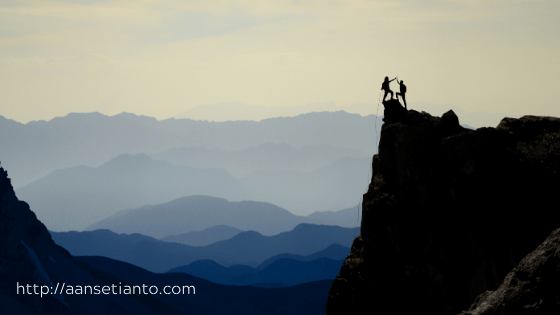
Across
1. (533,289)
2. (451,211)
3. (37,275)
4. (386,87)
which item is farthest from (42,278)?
(533,289)

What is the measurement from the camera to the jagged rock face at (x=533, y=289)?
8708 millimetres

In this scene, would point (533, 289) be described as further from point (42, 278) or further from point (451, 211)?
point (42, 278)

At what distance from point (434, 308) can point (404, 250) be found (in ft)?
11.6

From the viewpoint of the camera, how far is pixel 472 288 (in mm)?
29156

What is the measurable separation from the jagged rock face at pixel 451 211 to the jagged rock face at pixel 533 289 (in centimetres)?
2047

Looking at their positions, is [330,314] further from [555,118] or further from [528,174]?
[555,118]

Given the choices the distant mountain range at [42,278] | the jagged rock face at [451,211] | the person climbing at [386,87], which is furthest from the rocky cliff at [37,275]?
the person climbing at [386,87]

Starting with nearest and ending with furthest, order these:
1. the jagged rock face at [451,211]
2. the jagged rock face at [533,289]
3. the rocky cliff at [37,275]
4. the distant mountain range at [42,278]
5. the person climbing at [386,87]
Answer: the jagged rock face at [533,289] < the jagged rock face at [451,211] < the person climbing at [386,87] < the rocky cliff at [37,275] < the distant mountain range at [42,278]

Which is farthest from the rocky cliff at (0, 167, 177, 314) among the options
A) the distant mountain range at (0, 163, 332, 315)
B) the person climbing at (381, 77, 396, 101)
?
the person climbing at (381, 77, 396, 101)

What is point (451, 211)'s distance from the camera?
100ft

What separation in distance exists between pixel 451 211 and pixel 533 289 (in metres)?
22.2

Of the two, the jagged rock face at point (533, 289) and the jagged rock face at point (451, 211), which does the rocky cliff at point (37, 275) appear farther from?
the jagged rock face at point (533, 289)

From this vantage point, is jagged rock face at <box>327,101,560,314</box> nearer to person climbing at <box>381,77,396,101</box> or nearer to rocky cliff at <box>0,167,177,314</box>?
person climbing at <box>381,77,396,101</box>

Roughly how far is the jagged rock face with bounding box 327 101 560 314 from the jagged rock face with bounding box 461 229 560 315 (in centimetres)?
2047
